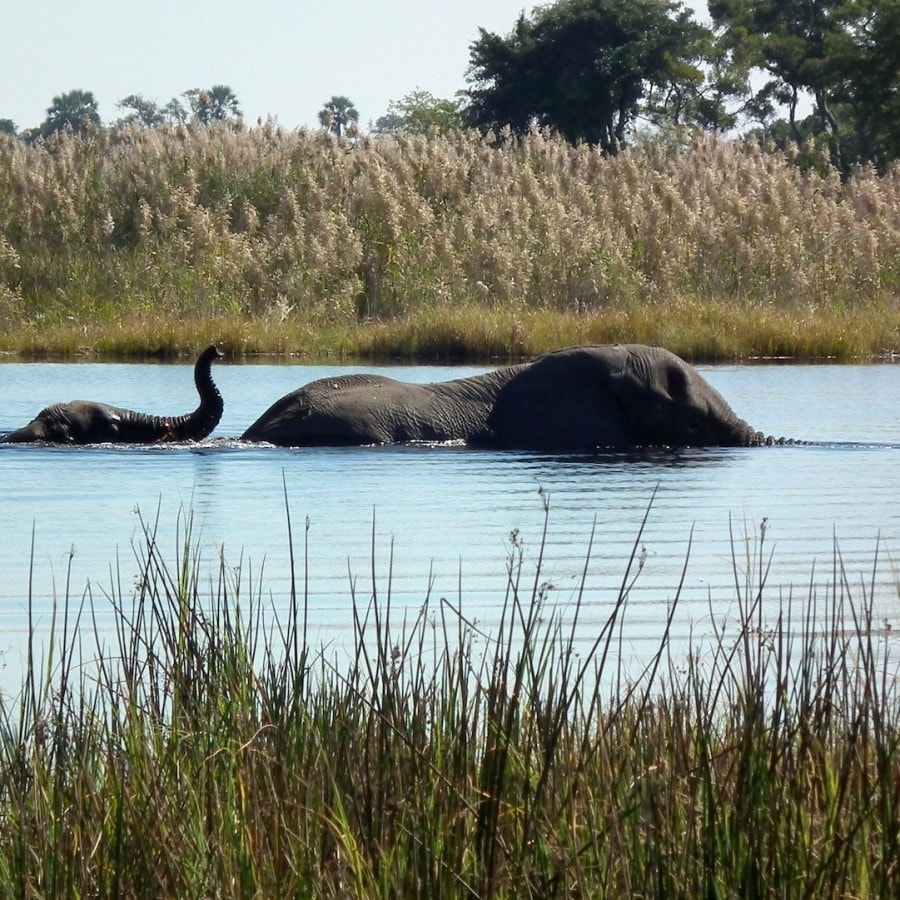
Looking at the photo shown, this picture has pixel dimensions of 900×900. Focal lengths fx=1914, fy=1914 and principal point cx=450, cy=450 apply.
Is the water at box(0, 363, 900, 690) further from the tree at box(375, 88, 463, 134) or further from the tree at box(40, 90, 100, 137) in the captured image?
the tree at box(40, 90, 100, 137)

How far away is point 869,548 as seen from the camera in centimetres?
772

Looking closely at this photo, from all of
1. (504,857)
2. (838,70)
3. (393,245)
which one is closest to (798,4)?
(838,70)

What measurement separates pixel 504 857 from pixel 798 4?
58.7 m

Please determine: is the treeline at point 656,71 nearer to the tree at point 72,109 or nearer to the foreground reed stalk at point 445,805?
the foreground reed stalk at point 445,805

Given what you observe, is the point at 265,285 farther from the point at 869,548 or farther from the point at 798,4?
the point at 798,4

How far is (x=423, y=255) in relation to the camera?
22688mm

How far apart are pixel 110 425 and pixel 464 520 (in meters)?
3.99

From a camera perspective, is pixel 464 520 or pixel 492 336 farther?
pixel 492 336

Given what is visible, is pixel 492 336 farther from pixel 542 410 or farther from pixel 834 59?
pixel 834 59

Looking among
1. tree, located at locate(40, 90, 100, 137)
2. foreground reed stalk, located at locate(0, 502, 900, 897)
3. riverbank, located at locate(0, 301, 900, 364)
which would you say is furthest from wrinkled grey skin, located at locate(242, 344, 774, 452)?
tree, located at locate(40, 90, 100, 137)

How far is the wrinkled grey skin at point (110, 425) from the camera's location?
1170cm

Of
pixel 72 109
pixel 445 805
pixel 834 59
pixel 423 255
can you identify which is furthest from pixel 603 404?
pixel 72 109

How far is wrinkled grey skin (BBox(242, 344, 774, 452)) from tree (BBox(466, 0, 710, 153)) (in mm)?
36623

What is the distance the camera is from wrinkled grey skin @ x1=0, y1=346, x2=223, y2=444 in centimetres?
1170
